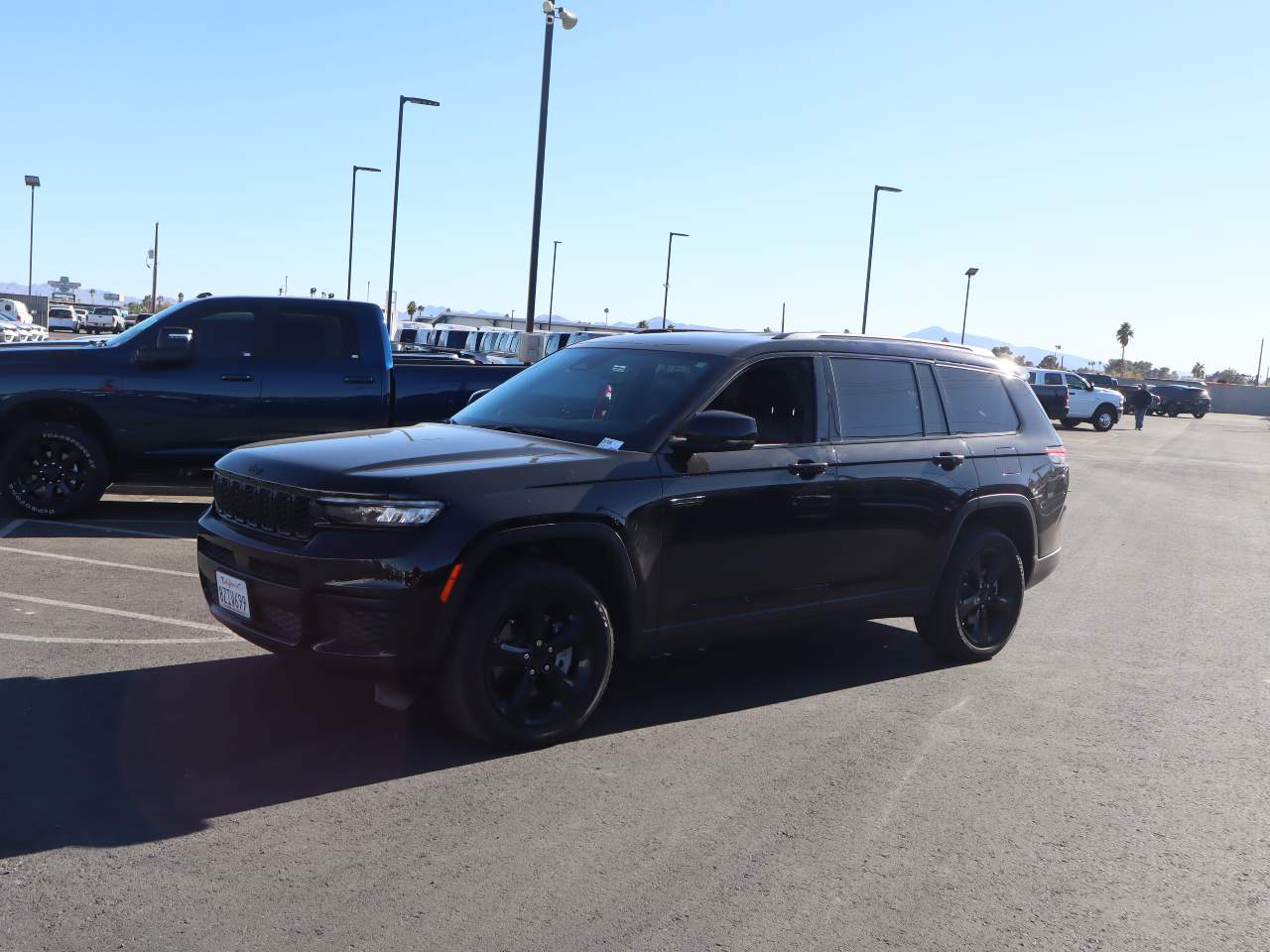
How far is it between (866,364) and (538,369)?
68.5 inches

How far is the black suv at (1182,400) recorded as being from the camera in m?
60.3

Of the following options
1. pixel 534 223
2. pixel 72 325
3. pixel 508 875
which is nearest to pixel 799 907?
pixel 508 875

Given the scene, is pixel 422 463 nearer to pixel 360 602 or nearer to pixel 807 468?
pixel 360 602

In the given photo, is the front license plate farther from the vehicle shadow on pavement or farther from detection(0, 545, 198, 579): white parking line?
detection(0, 545, 198, 579): white parking line

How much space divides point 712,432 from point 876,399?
4.98 ft

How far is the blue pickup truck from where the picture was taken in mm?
10141

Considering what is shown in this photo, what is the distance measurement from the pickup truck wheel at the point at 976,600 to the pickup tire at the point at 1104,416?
120ft

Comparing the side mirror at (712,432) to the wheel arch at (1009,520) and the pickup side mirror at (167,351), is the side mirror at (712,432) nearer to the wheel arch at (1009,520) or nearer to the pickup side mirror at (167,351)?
the wheel arch at (1009,520)

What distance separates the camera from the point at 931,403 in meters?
6.87

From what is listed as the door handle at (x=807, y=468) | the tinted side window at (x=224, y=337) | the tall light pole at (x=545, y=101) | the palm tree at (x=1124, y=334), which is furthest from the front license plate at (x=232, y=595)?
the palm tree at (x=1124, y=334)

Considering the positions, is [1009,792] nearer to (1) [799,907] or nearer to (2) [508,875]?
(1) [799,907]

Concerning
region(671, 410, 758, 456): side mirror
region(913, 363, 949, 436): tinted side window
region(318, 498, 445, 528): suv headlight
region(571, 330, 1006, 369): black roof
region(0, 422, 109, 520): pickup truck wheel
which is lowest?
region(0, 422, 109, 520): pickup truck wheel

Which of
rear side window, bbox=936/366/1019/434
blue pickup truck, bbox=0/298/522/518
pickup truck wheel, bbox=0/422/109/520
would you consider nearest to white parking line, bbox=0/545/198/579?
pickup truck wheel, bbox=0/422/109/520

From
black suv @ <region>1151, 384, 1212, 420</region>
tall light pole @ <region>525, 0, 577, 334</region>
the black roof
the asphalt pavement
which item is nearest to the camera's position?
the asphalt pavement
